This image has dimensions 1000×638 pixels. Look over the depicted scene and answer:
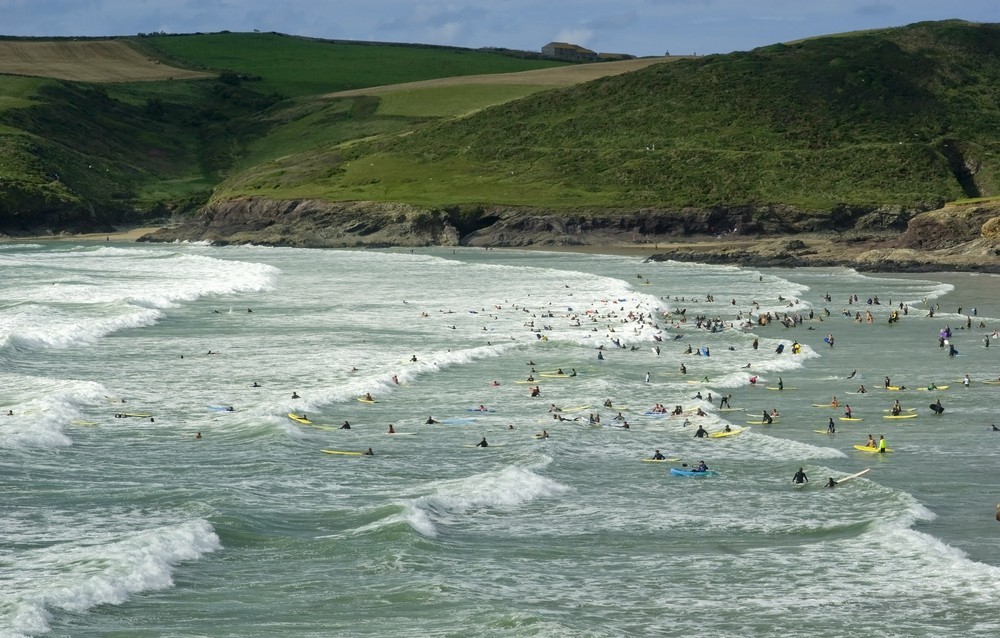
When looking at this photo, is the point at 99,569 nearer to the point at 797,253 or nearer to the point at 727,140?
the point at 797,253

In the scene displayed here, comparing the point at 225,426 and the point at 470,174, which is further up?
the point at 470,174

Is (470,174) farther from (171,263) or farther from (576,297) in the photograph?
(576,297)

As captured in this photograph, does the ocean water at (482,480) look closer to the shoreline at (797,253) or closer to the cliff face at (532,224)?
the shoreline at (797,253)

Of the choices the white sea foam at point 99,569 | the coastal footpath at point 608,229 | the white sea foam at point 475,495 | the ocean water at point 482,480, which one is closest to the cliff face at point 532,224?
the coastal footpath at point 608,229

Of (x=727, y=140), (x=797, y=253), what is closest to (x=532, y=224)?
(x=797, y=253)

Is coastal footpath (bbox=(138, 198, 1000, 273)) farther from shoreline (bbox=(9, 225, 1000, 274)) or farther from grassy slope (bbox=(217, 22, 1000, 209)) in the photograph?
grassy slope (bbox=(217, 22, 1000, 209))

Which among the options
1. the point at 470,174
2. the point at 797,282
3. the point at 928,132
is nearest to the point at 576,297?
the point at 797,282

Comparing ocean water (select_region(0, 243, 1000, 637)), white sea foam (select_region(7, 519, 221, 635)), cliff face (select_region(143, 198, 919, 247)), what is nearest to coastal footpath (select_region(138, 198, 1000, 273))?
cliff face (select_region(143, 198, 919, 247))
